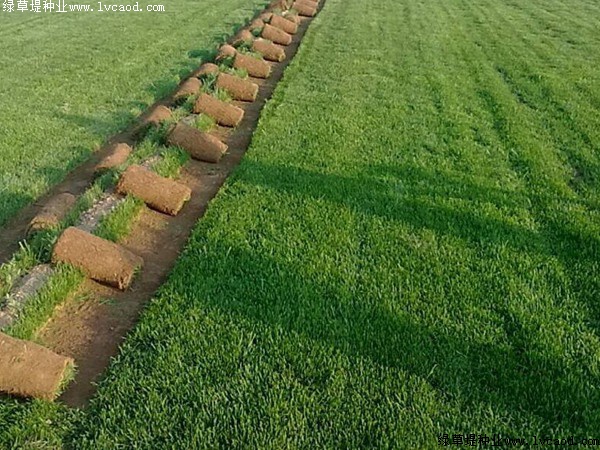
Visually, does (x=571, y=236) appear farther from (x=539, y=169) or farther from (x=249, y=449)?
(x=249, y=449)

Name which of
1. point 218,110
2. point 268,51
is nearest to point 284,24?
point 268,51

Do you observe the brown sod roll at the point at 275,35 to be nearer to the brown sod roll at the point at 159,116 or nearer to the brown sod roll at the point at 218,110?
the brown sod roll at the point at 218,110

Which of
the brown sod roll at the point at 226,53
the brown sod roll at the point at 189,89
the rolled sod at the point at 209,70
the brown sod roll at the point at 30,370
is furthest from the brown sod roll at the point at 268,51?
the brown sod roll at the point at 30,370

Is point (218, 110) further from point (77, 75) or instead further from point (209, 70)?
point (77, 75)

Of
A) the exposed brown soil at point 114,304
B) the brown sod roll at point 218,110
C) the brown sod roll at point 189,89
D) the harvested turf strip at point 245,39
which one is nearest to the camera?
the exposed brown soil at point 114,304

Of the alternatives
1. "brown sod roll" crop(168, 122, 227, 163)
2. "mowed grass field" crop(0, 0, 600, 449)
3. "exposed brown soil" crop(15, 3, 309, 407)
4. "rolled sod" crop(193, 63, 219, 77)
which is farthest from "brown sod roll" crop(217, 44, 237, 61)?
"exposed brown soil" crop(15, 3, 309, 407)

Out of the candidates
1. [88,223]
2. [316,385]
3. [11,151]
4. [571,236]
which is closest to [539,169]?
[571,236]
